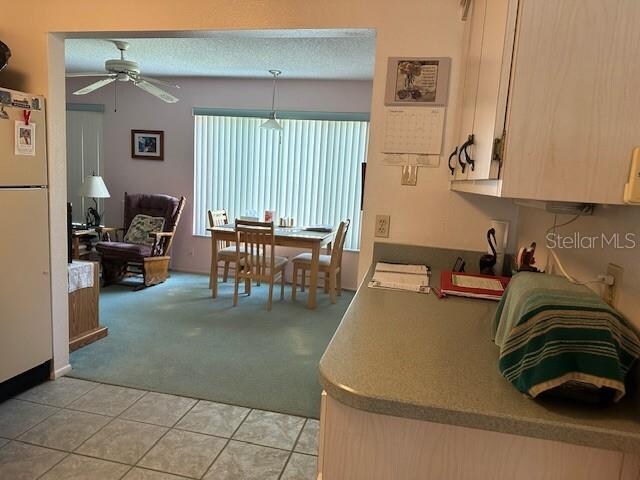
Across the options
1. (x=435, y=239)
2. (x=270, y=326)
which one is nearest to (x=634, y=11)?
(x=435, y=239)

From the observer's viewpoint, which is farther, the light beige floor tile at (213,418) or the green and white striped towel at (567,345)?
the light beige floor tile at (213,418)

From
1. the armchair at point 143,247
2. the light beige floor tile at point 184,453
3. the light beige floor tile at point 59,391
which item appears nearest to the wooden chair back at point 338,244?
the armchair at point 143,247

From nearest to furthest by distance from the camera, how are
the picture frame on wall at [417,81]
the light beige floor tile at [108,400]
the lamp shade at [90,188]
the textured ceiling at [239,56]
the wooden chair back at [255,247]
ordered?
the picture frame on wall at [417,81] < the light beige floor tile at [108,400] < the textured ceiling at [239,56] < the wooden chair back at [255,247] < the lamp shade at [90,188]

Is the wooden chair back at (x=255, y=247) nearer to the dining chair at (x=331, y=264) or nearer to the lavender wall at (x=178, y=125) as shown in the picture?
the dining chair at (x=331, y=264)

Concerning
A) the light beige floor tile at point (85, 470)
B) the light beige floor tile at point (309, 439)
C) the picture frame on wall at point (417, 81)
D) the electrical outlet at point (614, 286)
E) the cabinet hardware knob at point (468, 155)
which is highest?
the picture frame on wall at point (417, 81)

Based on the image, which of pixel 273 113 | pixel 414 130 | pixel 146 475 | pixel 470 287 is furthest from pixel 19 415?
pixel 273 113

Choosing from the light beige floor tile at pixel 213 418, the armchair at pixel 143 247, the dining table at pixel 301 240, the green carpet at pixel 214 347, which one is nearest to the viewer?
the light beige floor tile at pixel 213 418

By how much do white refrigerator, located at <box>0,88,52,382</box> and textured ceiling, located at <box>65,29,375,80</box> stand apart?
1168mm

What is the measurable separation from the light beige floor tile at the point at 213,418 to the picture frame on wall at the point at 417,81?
176 centimetres

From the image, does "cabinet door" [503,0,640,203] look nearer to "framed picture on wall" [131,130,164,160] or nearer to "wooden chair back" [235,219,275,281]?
"wooden chair back" [235,219,275,281]

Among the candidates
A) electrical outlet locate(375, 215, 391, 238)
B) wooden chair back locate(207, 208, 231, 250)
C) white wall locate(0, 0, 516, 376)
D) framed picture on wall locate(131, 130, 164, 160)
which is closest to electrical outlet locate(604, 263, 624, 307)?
white wall locate(0, 0, 516, 376)

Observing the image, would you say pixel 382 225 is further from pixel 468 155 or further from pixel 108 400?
pixel 108 400

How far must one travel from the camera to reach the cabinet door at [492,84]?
3.08 feet

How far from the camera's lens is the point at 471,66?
1.64 metres
